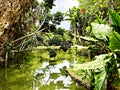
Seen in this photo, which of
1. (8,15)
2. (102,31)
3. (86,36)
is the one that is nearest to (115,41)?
(102,31)

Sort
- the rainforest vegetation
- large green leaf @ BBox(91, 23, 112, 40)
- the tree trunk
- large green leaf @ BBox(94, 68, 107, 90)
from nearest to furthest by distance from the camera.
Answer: large green leaf @ BBox(94, 68, 107, 90), the rainforest vegetation, large green leaf @ BBox(91, 23, 112, 40), the tree trunk

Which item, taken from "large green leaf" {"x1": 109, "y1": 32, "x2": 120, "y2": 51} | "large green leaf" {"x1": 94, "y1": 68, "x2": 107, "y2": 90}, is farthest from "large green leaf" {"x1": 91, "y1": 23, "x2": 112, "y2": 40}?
"large green leaf" {"x1": 94, "y1": 68, "x2": 107, "y2": 90}

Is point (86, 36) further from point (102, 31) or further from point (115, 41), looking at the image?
point (115, 41)

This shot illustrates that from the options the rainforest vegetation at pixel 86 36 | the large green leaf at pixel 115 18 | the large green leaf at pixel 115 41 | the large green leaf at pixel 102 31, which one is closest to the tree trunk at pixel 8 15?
the rainforest vegetation at pixel 86 36

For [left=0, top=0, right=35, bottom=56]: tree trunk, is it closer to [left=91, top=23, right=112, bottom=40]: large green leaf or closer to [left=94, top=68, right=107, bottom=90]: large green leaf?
[left=91, top=23, right=112, bottom=40]: large green leaf

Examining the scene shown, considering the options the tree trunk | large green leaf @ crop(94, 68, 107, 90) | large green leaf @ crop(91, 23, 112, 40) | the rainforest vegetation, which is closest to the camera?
large green leaf @ crop(94, 68, 107, 90)

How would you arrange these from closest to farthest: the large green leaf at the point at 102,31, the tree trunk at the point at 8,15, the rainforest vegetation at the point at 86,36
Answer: the rainforest vegetation at the point at 86,36, the large green leaf at the point at 102,31, the tree trunk at the point at 8,15

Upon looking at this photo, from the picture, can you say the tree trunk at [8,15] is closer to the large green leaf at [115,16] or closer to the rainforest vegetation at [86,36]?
the rainforest vegetation at [86,36]

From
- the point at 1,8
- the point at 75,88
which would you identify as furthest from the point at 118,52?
the point at 1,8

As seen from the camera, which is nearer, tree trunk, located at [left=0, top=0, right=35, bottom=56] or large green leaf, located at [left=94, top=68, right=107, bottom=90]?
large green leaf, located at [left=94, top=68, right=107, bottom=90]

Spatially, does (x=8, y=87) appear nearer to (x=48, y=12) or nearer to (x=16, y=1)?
(x=16, y=1)

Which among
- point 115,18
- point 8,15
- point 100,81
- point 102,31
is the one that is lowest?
point 100,81

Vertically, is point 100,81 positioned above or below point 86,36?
below

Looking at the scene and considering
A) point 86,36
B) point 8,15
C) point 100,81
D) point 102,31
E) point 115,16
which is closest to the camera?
point 100,81
